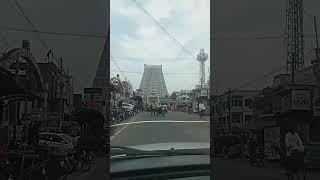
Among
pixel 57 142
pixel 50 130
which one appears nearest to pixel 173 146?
pixel 57 142

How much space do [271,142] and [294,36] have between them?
1.06m

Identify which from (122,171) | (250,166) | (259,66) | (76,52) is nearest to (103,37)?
(76,52)

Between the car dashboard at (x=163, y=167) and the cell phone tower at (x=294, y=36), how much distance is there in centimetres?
128

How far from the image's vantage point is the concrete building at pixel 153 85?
4.07 metres

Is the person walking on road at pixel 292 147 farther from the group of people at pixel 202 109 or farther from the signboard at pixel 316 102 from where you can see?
the group of people at pixel 202 109

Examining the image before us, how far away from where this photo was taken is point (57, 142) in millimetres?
4148

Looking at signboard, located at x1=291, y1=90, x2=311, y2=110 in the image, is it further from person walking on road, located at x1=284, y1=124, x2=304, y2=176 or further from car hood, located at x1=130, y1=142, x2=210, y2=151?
car hood, located at x1=130, y1=142, x2=210, y2=151

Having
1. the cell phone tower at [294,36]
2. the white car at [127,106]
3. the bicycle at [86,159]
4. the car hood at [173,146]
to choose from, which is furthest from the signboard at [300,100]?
the bicycle at [86,159]

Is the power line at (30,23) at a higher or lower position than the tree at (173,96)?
higher

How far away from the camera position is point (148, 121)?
422 cm

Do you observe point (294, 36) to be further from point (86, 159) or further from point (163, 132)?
point (86, 159)

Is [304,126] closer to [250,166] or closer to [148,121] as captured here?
[250,166]

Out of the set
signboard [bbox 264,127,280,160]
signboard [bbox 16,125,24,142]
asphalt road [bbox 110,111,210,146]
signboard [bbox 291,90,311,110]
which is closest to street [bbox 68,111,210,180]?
asphalt road [bbox 110,111,210,146]

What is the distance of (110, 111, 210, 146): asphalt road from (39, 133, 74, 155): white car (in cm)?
56
